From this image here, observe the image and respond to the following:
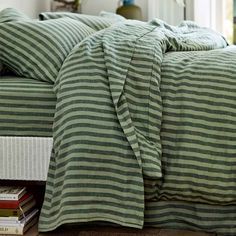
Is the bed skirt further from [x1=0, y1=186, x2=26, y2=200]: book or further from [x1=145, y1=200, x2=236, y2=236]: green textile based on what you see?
[x1=145, y1=200, x2=236, y2=236]: green textile

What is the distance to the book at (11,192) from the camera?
5.77 feet

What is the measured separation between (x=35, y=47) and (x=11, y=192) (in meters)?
0.50

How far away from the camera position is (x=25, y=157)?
1739 millimetres

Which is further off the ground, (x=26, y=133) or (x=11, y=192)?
(x=26, y=133)

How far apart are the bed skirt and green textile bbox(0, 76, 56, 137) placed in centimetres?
3

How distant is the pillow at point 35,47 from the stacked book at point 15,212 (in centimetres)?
40

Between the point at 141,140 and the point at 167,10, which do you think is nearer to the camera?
the point at 141,140


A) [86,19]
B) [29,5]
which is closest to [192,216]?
[86,19]

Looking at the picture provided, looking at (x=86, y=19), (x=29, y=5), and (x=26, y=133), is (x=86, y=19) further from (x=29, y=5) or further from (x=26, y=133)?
(x=29, y=5)

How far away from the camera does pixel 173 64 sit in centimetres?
173

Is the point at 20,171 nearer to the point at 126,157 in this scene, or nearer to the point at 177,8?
the point at 126,157

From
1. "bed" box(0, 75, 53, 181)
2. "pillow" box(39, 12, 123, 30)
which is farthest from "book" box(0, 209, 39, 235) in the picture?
"pillow" box(39, 12, 123, 30)

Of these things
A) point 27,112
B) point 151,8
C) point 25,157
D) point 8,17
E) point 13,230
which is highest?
point 8,17

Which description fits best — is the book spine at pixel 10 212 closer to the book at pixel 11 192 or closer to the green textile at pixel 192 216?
the book at pixel 11 192
